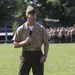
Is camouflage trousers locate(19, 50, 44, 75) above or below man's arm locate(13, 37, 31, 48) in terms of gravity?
below

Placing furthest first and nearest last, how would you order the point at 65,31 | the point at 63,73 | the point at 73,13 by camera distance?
the point at 73,13
the point at 65,31
the point at 63,73

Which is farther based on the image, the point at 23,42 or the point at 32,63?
the point at 32,63

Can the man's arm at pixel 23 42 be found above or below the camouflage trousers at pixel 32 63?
above

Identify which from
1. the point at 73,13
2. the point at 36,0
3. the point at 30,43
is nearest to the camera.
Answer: the point at 30,43

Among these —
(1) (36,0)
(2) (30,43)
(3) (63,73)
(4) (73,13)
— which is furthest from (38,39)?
(1) (36,0)

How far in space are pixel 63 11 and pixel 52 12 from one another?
2175 mm

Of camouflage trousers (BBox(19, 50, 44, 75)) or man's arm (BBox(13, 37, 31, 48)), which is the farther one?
camouflage trousers (BBox(19, 50, 44, 75))

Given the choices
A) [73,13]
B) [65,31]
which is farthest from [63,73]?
[73,13]

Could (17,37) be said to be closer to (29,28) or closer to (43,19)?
(29,28)

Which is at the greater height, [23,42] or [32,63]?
[23,42]

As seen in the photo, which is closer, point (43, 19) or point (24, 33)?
point (24, 33)

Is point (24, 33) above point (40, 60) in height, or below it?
above

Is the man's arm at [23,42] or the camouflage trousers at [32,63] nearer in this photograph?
the man's arm at [23,42]

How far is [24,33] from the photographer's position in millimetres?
7496
